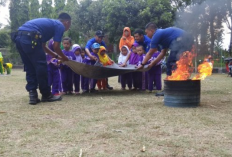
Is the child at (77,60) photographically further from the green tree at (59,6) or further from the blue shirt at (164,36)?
the green tree at (59,6)

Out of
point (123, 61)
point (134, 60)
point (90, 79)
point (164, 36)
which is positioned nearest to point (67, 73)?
point (90, 79)

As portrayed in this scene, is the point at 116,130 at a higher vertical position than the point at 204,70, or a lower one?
lower

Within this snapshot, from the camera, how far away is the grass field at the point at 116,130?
2.53 metres

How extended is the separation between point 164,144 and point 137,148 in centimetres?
29

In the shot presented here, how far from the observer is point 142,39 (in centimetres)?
714

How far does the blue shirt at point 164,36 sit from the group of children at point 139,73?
48.6 inches

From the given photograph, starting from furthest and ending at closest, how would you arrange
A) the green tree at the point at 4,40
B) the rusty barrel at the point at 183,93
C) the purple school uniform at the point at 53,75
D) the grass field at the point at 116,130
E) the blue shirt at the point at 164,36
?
the green tree at the point at 4,40 < the purple school uniform at the point at 53,75 < the blue shirt at the point at 164,36 < the rusty barrel at the point at 183,93 < the grass field at the point at 116,130

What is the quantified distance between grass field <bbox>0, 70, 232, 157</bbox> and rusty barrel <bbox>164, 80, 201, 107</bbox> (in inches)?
6.6

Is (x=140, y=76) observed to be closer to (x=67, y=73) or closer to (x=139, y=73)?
(x=139, y=73)

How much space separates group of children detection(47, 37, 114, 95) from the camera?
6516 millimetres

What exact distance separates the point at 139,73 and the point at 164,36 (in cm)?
190

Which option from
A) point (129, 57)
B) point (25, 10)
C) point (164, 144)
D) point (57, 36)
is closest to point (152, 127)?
point (164, 144)

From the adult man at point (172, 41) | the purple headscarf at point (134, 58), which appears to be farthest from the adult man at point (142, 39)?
the adult man at point (172, 41)

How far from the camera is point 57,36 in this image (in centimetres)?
521
